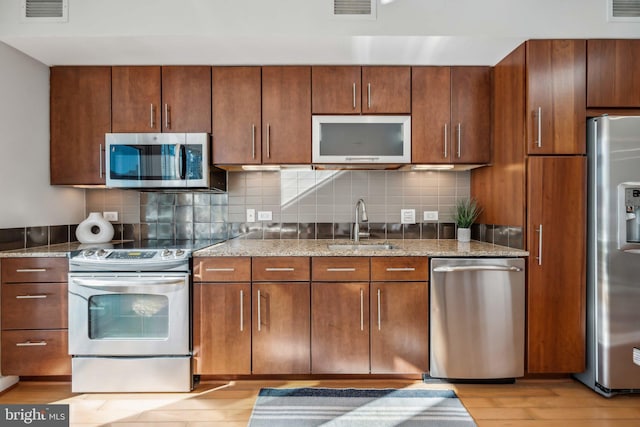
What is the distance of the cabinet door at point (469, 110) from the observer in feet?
8.84

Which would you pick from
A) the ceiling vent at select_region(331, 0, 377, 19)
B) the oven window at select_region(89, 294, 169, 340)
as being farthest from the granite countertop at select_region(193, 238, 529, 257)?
the ceiling vent at select_region(331, 0, 377, 19)

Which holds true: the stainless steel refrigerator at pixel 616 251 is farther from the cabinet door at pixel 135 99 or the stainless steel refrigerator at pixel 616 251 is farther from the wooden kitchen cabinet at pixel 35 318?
the wooden kitchen cabinet at pixel 35 318

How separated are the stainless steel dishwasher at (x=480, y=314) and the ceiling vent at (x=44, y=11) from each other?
2.70m

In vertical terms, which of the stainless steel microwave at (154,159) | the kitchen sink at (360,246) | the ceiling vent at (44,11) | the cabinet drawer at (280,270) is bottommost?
the cabinet drawer at (280,270)

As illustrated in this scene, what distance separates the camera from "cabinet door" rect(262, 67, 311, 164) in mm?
2676

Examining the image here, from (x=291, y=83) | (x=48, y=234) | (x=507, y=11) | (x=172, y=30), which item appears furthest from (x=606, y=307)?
(x=48, y=234)

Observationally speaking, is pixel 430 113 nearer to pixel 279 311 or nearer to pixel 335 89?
pixel 335 89

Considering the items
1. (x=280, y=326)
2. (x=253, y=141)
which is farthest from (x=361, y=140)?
(x=280, y=326)

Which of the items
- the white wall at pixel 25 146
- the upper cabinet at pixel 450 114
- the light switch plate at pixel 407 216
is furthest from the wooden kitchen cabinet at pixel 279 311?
the white wall at pixel 25 146

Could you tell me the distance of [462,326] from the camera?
236 centimetres

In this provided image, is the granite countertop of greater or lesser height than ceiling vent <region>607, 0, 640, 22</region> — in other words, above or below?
below

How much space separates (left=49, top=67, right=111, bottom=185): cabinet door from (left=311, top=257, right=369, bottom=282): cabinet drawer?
1.71 metres

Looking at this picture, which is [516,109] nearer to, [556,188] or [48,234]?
[556,188]

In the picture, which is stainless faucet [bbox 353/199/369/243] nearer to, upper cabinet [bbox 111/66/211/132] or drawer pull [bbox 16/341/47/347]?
upper cabinet [bbox 111/66/211/132]
